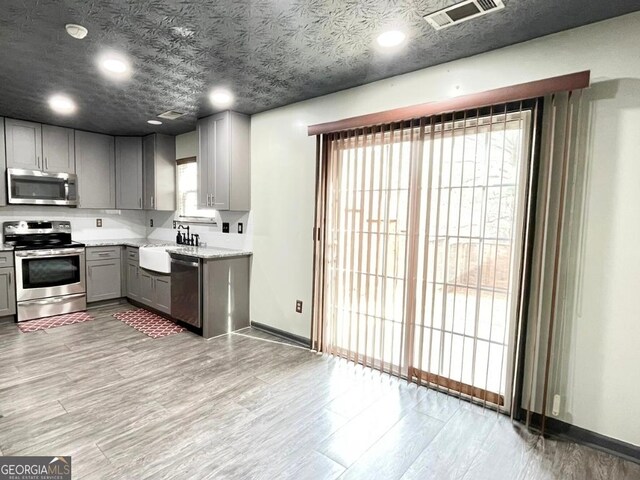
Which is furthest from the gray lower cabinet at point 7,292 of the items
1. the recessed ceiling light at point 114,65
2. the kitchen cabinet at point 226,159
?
the recessed ceiling light at point 114,65

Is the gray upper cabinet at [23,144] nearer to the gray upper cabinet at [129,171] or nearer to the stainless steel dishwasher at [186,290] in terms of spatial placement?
the gray upper cabinet at [129,171]

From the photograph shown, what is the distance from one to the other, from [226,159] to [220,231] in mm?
1024

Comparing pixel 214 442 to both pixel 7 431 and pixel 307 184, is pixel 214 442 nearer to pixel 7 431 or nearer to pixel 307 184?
pixel 7 431

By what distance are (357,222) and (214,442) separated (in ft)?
6.26

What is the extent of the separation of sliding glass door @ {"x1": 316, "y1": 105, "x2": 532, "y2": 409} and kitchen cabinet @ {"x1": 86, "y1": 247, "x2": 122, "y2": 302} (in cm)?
348

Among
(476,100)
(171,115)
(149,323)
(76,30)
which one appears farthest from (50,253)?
(476,100)

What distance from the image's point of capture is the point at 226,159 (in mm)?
3885

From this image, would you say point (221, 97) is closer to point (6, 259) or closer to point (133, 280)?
point (133, 280)

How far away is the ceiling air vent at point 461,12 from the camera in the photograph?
5.97ft

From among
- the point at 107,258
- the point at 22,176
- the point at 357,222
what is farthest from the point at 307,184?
the point at 22,176

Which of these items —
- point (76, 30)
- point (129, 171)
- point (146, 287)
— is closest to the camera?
point (76, 30)

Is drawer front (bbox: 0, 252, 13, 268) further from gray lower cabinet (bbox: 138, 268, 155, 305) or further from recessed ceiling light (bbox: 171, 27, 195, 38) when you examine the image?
recessed ceiling light (bbox: 171, 27, 195, 38)

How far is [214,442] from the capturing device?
2049 millimetres

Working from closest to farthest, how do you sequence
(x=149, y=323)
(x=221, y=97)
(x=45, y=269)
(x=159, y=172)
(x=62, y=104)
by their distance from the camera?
(x=221, y=97) → (x=62, y=104) → (x=149, y=323) → (x=45, y=269) → (x=159, y=172)
